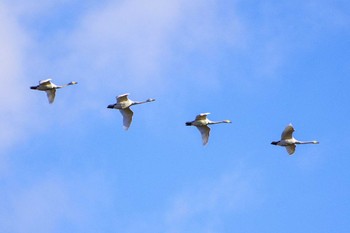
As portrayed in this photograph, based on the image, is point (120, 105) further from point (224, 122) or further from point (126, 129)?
point (224, 122)

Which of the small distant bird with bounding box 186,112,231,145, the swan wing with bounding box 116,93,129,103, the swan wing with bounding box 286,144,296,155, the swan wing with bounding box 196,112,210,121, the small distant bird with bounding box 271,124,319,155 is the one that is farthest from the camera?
the swan wing with bounding box 286,144,296,155

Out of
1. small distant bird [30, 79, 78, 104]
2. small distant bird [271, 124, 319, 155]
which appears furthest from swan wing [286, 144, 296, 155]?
small distant bird [30, 79, 78, 104]

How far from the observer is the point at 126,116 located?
120 meters

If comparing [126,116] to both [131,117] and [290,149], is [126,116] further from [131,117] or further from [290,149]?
[290,149]

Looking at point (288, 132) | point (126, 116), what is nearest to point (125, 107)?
point (126, 116)

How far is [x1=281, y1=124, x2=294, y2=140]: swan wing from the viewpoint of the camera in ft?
386

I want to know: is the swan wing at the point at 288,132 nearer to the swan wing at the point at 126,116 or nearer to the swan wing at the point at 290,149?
the swan wing at the point at 290,149

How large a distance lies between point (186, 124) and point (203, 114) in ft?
6.33

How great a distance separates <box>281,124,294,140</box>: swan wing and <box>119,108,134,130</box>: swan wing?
13.4 metres

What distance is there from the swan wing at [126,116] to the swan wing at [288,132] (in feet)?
44.0

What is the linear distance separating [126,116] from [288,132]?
46.7 ft

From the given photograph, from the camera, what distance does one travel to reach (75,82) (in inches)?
4929

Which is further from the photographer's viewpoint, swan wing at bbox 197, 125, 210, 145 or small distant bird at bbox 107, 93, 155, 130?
swan wing at bbox 197, 125, 210, 145

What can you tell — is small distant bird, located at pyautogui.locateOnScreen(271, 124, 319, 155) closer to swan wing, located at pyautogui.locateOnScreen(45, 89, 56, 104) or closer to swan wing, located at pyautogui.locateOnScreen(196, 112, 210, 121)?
swan wing, located at pyautogui.locateOnScreen(196, 112, 210, 121)
